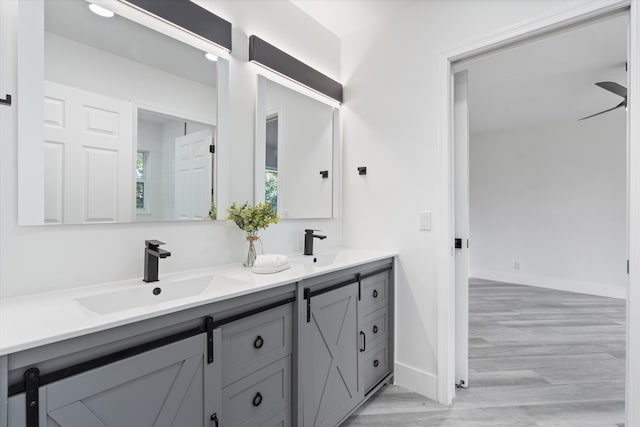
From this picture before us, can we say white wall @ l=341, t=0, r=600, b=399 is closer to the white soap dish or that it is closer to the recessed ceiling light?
the white soap dish

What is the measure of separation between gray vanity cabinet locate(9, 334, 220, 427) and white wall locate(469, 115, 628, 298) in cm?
551

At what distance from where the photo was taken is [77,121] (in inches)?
50.3

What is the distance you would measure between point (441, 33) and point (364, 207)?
1.28 meters

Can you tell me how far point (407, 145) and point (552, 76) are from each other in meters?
2.30

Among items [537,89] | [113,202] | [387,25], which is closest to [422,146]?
[387,25]

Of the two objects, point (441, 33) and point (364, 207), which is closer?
point (441, 33)

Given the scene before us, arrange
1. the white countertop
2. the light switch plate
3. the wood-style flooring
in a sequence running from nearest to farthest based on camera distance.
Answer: the white countertop → the wood-style flooring → the light switch plate

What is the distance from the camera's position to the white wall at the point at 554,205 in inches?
181

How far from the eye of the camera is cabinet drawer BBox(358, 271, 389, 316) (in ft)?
6.46

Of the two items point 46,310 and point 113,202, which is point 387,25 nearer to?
point 113,202

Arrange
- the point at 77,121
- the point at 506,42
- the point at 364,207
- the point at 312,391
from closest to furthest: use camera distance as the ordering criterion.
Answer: the point at 77,121 < the point at 312,391 < the point at 506,42 < the point at 364,207

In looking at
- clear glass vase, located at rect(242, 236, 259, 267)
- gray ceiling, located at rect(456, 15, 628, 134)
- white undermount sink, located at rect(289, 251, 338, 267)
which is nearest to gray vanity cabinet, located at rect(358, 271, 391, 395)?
white undermount sink, located at rect(289, 251, 338, 267)

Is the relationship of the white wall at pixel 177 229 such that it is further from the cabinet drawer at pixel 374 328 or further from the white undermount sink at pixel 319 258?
the cabinet drawer at pixel 374 328

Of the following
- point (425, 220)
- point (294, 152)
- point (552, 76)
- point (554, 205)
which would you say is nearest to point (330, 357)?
point (425, 220)
